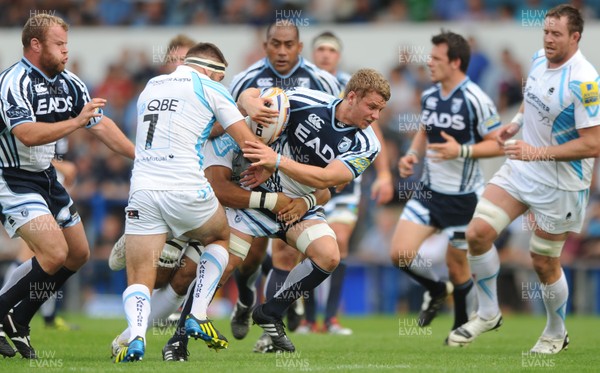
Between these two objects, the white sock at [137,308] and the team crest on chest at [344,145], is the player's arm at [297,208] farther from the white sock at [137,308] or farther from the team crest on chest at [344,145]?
the white sock at [137,308]

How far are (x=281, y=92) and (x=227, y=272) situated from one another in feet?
5.14

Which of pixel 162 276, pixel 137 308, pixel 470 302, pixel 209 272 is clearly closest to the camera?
pixel 137 308

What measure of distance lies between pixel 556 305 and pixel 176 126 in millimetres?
3992

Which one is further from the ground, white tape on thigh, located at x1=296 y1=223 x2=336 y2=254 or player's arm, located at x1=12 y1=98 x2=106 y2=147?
player's arm, located at x1=12 y1=98 x2=106 y2=147

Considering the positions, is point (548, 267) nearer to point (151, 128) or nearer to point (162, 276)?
point (162, 276)

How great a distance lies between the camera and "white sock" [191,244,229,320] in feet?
27.4

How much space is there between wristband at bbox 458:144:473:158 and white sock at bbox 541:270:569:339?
1.81 metres

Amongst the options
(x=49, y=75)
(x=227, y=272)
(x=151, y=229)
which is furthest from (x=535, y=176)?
(x=49, y=75)

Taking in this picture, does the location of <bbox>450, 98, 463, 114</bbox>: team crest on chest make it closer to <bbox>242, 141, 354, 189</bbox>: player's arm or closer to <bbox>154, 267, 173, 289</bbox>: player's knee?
<bbox>242, 141, 354, 189</bbox>: player's arm

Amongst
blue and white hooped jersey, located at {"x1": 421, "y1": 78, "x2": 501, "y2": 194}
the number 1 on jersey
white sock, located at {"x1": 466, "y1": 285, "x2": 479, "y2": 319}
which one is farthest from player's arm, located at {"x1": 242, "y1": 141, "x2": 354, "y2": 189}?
white sock, located at {"x1": 466, "y1": 285, "x2": 479, "y2": 319}

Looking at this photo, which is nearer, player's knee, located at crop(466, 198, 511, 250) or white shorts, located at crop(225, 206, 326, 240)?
white shorts, located at crop(225, 206, 326, 240)

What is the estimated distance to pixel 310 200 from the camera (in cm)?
898

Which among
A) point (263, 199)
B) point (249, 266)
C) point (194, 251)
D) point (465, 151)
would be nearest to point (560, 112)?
point (465, 151)

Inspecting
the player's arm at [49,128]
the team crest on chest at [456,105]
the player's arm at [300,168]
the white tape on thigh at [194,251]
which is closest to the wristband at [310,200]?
Result: the player's arm at [300,168]
